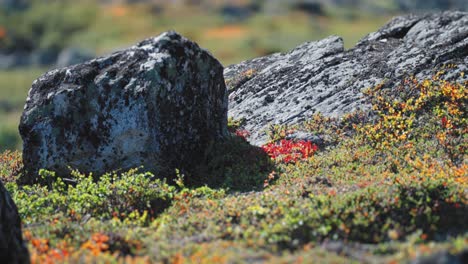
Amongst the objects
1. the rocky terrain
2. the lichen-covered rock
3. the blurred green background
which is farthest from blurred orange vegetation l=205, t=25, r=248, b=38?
the lichen-covered rock

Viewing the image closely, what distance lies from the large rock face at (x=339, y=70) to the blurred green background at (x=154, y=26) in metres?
68.0

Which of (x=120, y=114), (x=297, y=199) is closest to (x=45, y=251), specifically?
(x=297, y=199)

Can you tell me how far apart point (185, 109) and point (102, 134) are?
9.32ft

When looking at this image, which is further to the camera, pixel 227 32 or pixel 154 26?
pixel 154 26

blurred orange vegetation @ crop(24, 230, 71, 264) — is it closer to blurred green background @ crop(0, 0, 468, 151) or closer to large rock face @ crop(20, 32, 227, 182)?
large rock face @ crop(20, 32, 227, 182)

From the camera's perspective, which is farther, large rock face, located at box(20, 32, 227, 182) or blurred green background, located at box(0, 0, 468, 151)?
blurred green background, located at box(0, 0, 468, 151)

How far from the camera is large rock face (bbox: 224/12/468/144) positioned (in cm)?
2339

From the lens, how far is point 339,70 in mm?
25234

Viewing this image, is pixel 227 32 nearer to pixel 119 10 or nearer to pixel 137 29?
pixel 137 29

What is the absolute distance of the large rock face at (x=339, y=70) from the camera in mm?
23391

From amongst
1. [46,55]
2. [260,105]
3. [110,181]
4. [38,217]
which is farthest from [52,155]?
[46,55]

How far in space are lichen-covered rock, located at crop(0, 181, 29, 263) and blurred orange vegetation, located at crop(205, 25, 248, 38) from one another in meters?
106

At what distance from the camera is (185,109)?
19.6 metres

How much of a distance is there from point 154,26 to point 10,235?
124627mm
